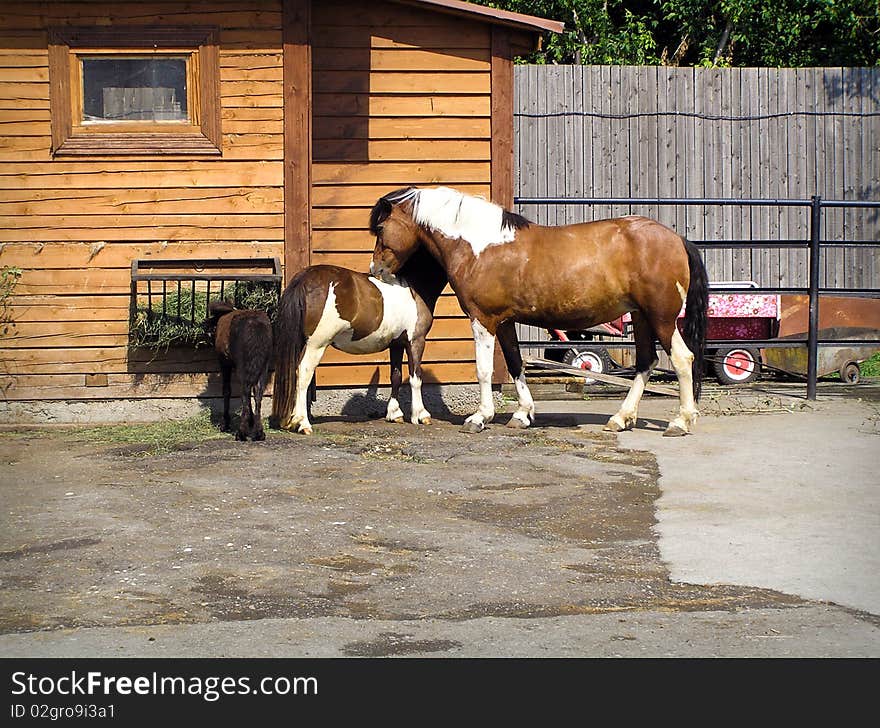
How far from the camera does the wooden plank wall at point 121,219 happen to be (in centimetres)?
966

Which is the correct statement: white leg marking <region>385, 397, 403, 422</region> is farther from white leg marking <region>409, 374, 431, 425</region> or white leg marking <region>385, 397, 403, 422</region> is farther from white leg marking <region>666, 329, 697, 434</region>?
white leg marking <region>666, 329, 697, 434</region>

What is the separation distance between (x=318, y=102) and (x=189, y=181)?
1248 mm

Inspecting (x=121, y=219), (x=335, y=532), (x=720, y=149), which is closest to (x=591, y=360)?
(x=720, y=149)

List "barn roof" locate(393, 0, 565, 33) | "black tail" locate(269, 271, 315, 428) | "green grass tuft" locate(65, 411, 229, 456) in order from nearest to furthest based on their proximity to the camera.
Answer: "green grass tuft" locate(65, 411, 229, 456), "black tail" locate(269, 271, 315, 428), "barn roof" locate(393, 0, 565, 33)

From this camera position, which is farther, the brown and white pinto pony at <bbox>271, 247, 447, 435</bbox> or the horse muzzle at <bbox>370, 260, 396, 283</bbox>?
Result: the horse muzzle at <bbox>370, 260, 396, 283</bbox>

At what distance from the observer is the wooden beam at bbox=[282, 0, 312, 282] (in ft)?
31.7

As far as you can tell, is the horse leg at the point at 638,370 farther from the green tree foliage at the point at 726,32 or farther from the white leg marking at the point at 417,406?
the green tree foliage at the point at 726,32

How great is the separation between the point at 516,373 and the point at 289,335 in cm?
177

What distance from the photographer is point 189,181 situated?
9.75 metres

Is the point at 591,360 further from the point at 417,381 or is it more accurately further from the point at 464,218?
the point at 464,218

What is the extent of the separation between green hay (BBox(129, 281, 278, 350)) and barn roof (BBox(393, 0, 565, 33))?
2.53 meters

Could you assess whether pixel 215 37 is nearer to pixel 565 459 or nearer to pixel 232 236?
pixel 232 236

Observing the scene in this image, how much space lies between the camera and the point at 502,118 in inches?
400

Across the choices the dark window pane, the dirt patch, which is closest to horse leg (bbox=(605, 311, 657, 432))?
the dirt patch
